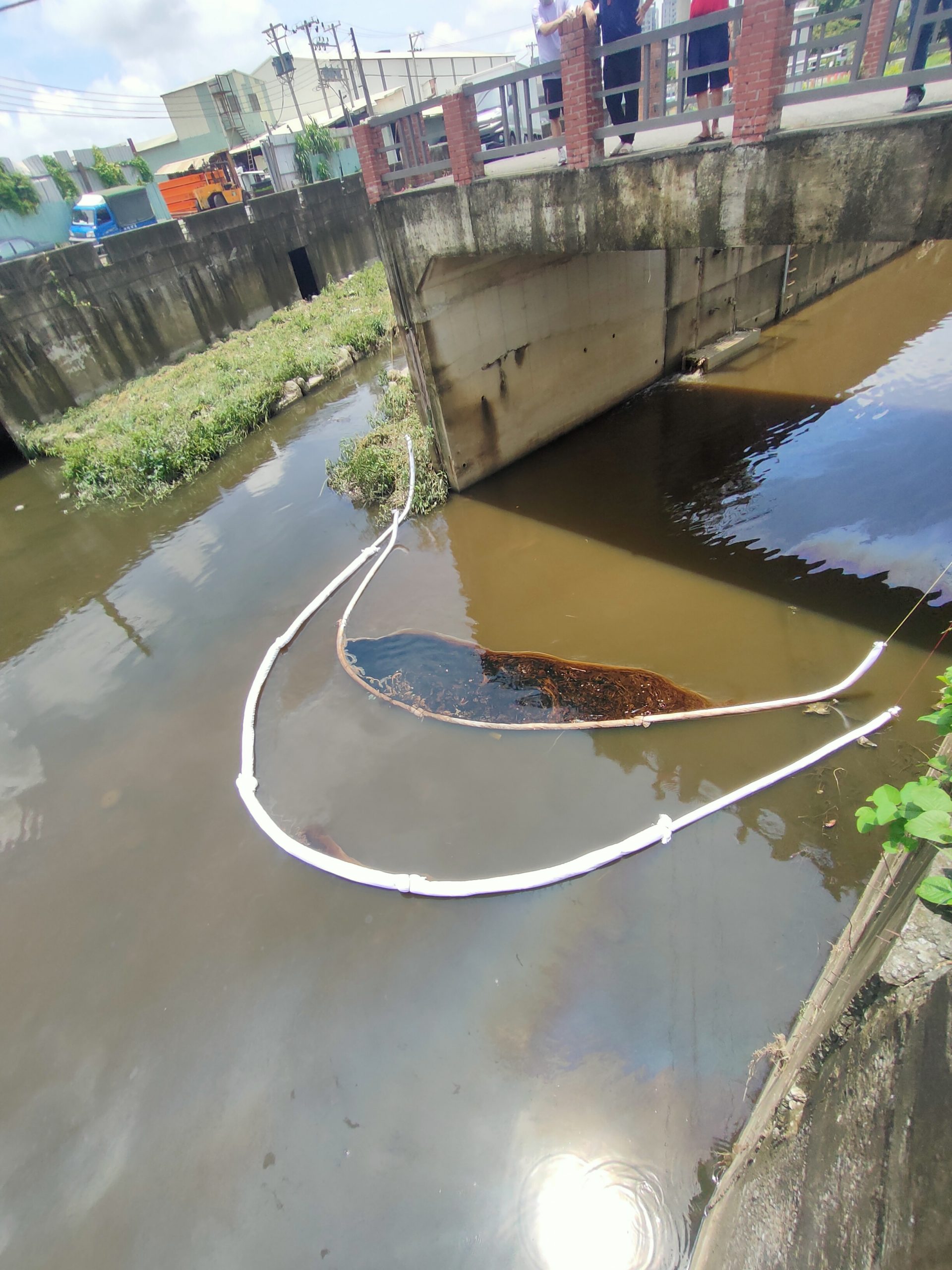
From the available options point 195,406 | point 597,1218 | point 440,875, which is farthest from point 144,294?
point 597,1218

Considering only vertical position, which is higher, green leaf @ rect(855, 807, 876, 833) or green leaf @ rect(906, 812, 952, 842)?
green leaf @ rect(906, 812, 952, 842)

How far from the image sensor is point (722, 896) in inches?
176

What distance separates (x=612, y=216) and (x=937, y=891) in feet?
21.2

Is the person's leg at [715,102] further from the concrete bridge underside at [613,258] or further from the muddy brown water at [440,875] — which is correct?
the muddy brown water at [440,875]

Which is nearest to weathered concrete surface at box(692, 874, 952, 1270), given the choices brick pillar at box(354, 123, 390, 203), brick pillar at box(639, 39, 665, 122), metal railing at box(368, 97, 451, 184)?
brick pillar at box(639, 39, 665, 122)

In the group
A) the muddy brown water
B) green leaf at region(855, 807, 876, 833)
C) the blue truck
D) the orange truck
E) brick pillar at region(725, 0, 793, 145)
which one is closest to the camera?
green leaf at region(855, 807, 876, 833)

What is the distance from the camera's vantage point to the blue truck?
2783 cm

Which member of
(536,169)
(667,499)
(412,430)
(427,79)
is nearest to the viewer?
(536,169)

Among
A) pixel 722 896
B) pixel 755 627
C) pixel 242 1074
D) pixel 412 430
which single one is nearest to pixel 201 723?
pixel 242 1074

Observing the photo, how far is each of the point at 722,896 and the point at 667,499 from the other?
20.3 ft

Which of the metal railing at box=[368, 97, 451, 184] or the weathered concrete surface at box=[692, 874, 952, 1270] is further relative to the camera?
the metal railing at box=[368, 97, 451, 184]

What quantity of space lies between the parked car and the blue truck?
5.92 feet

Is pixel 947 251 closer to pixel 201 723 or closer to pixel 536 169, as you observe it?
pixel 536 169

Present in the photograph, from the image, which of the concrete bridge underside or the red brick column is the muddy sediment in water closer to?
the concrete bridge underside
